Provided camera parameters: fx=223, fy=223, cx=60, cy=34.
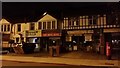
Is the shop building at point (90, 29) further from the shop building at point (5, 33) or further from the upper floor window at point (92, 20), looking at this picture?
the shop building at point (5, 33)

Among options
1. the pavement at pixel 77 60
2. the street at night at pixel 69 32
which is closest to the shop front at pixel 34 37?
the street at night at pixel 69 32

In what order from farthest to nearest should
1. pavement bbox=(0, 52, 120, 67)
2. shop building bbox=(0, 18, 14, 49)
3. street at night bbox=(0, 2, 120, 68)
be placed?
shop building bbox=(0, 18, 14, 49)
street at night bbox=(0, 2, 120, 68)
pavement bbox=(0, 52, 120, 67)

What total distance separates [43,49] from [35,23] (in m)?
4.62

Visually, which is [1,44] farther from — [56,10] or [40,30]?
[56,10]

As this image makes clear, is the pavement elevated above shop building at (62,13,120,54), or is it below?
below

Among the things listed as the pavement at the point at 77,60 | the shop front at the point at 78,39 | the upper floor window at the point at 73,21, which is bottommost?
the pavement at the point at 77,60

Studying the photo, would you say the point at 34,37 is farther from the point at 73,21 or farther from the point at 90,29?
the point at 90,29

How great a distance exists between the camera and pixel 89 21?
33156 millimetres

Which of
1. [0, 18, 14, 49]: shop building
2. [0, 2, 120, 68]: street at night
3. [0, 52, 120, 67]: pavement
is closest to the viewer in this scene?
[0, 52, 120, 67]: pavement

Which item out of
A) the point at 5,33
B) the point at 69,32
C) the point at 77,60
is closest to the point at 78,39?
the point at 69,32

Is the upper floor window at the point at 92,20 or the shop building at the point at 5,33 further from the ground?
the upper floor window at the point at 92,20

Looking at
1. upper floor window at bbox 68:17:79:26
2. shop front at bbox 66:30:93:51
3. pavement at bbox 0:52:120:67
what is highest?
upper floor window at bbox 68:17:79:26

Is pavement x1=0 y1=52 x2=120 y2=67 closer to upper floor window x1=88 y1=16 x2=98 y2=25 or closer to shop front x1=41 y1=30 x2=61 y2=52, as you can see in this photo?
upper floor window x1=88 y1=16 x2=98 y2=25

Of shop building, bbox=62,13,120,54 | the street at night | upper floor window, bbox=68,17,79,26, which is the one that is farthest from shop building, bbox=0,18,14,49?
upper floor window, bbox=68,17,79,26
